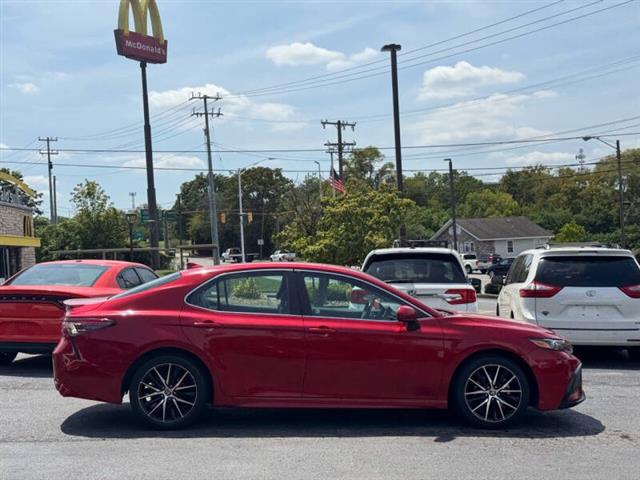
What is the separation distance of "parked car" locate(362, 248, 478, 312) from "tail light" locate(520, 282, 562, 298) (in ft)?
2.36

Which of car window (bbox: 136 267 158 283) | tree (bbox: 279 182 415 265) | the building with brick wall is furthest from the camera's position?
the building with brick wall

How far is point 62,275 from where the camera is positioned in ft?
33.1

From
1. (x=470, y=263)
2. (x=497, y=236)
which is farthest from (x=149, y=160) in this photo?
(x=497, y=236)

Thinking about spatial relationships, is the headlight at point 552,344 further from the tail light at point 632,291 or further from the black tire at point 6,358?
the black tire at point 6,358

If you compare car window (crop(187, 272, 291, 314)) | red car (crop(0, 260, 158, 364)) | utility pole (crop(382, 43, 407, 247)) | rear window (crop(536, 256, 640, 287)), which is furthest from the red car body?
utility pole (crop(382, 43, 407, 247))

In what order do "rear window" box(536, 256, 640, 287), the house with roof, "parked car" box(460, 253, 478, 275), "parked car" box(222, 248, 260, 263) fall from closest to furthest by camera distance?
"rear window" box(536, 256, 640, 287) < "parked car" box(460, 253, 478, 275) < "parked car" box(222, 248, 260, 263) < the house with roof

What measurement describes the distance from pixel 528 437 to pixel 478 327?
103 centimetres

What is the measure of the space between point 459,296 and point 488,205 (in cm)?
10462

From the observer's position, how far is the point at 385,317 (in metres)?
6.51

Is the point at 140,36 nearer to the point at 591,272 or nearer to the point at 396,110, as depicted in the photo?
the point at 396,110

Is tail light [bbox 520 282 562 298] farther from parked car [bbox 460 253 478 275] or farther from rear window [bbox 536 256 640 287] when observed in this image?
parked car [bbox 460 253 478 275]

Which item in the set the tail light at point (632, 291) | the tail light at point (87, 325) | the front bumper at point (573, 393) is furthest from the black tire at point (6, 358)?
the tail light at point (632, 291)

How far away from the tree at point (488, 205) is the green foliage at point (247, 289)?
341 feet

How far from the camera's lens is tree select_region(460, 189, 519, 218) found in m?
108
